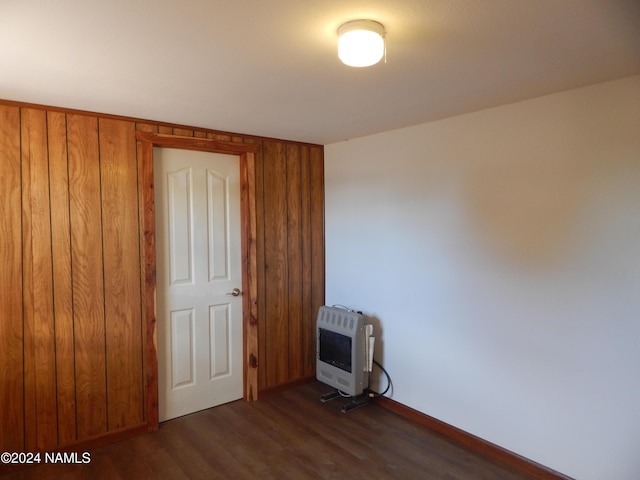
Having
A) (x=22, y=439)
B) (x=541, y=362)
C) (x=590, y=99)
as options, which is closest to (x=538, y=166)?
(x=590, y=99)

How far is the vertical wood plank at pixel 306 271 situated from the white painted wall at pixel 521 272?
25.7 inches

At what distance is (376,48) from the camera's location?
152 centimetres

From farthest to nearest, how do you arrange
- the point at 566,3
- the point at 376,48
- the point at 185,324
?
the point at 185,324
the point at 376,48
the point at 566,3

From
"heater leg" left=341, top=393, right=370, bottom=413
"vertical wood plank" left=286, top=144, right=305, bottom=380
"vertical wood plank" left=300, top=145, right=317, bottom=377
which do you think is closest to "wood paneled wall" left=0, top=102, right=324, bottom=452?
"vertical wood plank" left=286, top=144, right=305, bottom=380

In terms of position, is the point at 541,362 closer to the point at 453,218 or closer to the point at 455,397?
the point at 455,397

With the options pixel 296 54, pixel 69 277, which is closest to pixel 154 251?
pixel 69 277

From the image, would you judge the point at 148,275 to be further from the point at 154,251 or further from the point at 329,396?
the point at 329,396

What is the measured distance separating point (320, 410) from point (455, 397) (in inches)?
43.6

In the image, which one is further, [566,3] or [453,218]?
[453,218]

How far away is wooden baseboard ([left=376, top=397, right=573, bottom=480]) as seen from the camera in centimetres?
241

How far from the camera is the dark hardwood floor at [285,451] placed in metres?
2.46

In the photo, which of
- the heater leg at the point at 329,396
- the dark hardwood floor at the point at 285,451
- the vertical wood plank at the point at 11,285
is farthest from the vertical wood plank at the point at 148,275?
the heater leg at the point at 329,396

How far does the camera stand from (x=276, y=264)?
3643mm

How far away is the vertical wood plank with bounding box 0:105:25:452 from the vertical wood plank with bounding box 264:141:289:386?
1.77m
